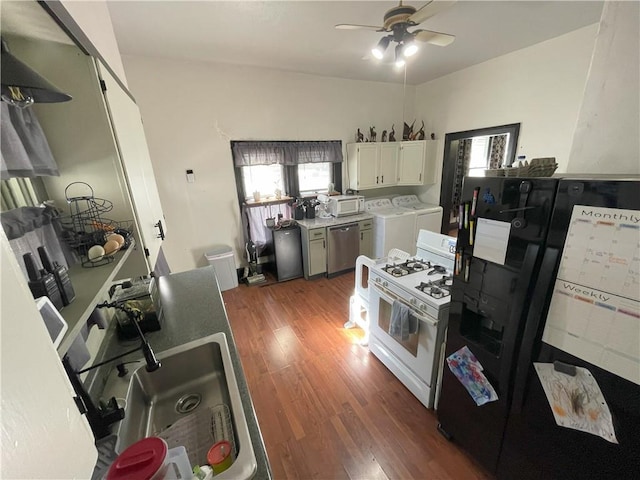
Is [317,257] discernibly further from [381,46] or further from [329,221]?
[381,46]

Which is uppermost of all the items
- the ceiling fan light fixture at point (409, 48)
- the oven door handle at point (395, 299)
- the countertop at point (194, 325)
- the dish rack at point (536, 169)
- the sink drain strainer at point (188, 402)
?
the ceiling fan light fixture at point (409, 48)

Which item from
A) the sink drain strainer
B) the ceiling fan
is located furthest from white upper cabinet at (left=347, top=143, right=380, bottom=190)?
the sink drain strainer

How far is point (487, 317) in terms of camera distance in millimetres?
1238

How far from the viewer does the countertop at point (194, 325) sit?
881 mm

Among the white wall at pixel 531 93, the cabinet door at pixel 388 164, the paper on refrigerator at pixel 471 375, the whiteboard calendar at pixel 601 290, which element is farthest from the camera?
the cabinet door at pixel 388 164

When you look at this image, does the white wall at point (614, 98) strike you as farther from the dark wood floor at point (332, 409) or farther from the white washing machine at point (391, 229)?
the white washing machine at point (391, 229)

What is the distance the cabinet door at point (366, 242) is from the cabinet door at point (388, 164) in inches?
36.9

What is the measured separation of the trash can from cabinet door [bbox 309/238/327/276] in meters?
1.11

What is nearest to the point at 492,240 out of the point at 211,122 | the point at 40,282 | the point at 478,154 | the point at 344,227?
the point at 40,282

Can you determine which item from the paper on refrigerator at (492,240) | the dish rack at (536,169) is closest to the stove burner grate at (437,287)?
the paper on refrigerator at (492,240)

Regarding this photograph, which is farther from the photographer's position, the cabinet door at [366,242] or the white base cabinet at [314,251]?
the cabinet door at [366,242]

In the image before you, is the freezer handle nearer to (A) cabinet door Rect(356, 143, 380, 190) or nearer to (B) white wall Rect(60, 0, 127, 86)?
(B) white wall Rect(60, 0, 127, 86)

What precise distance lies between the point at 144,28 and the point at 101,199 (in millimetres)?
2132

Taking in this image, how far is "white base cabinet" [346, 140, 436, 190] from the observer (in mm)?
4016
